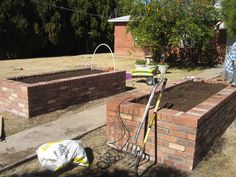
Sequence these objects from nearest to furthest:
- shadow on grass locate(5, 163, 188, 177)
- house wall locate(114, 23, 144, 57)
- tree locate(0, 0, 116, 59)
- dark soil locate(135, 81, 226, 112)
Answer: shadow on grass locate(5, 163, 188, 177)
dark soil locate(135, 81, 226, 112)
tree locate(0, 0, 116, 59)
house wall locate(114, 23, 144, 57)

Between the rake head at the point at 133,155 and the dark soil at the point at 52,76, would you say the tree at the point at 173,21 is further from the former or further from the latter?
the rake head at the point at 133,155

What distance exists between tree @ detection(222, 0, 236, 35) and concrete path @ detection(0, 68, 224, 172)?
23.8 ft

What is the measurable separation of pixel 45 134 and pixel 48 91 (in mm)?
1434

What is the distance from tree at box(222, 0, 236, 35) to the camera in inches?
420

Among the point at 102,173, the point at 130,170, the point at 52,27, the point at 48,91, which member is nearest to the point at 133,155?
the point at 130,170

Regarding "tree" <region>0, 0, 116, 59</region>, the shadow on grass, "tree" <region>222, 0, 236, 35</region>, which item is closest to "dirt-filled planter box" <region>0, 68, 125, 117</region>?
the shadow on grass

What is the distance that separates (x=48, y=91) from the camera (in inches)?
239

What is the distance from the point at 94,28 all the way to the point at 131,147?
795 inches

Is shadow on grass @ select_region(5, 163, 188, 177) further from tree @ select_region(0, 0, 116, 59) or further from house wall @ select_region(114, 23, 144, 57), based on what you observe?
tree @ select_region(0, 0, 116, 59)

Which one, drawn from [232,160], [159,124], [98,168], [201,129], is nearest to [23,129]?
[98,168]

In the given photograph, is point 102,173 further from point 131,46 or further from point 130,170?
point 131,46

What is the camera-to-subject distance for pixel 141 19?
1305 centimetres

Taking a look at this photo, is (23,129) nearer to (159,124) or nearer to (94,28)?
(159,124)

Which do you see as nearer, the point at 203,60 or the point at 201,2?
the point at 201,2
